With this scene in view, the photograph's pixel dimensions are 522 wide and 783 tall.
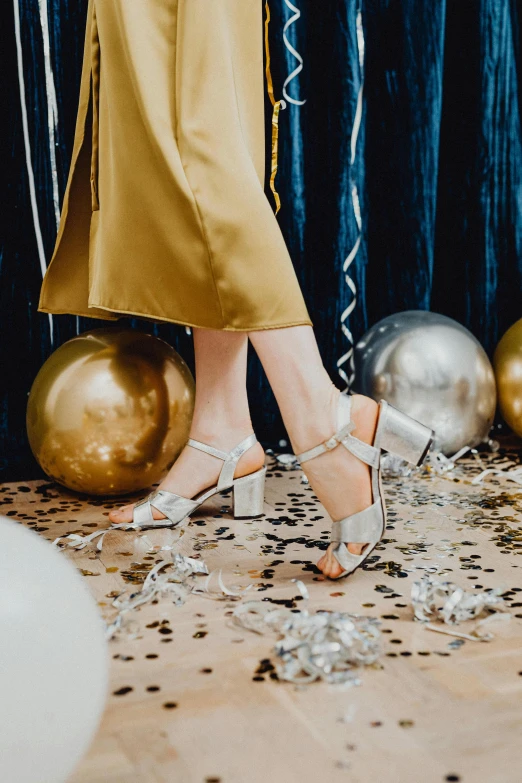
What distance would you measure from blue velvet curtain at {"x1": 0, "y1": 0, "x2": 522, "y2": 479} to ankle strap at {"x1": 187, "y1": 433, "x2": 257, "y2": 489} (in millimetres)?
574

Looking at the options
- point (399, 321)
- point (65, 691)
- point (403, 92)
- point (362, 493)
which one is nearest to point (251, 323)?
point (362, 493)

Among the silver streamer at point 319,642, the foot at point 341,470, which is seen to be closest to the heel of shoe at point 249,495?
the foot at point 341,470

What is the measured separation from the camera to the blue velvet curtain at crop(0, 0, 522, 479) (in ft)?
5.90

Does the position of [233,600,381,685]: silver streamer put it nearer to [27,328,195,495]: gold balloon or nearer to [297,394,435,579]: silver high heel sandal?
[297,394,435,579]: silver high heel sandal

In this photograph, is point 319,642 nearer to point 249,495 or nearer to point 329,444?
point 329,444

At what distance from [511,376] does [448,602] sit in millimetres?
986

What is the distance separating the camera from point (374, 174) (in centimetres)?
210

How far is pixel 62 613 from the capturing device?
0.62 metres

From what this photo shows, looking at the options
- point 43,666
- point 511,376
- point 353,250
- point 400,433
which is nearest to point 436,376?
point 511,376

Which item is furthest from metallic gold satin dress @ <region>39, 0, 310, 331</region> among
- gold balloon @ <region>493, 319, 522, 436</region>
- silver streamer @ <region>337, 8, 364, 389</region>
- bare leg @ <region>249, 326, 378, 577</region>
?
gold balloon @ <region>493, 319, 522, 436</region>

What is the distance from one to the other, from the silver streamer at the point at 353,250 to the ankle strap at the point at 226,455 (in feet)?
2.13

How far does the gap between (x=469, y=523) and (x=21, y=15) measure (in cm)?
135

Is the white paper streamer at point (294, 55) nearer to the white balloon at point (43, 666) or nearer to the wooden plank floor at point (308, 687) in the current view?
the wooden plank floor at point (308, 687)

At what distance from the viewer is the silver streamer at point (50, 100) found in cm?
173
